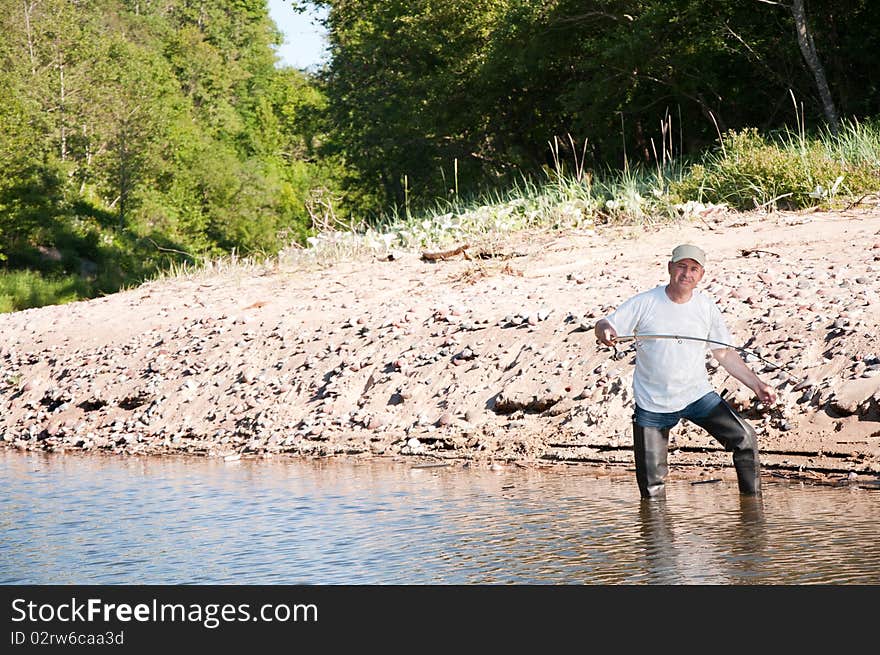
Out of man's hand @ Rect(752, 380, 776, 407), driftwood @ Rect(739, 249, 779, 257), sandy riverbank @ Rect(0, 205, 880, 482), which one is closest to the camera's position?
man's hand @ Rect(752, 380, 776, 407)

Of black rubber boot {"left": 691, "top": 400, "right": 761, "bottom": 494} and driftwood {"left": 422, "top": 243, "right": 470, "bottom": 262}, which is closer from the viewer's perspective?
black rubber boot {"left": 691, "top": 400, "right": 761, "bottom": 494}

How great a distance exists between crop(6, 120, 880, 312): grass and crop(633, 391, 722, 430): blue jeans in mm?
8094

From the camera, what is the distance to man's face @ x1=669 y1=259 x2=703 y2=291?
6.55m

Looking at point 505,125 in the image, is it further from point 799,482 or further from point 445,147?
point 799,482

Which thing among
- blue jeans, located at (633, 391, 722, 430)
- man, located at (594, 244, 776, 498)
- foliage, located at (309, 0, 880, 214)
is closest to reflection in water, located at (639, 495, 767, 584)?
man, located at (594, 244, 776, 498)

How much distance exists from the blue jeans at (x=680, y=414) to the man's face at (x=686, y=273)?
2.16 feet

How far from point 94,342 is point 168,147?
→ 4032cm

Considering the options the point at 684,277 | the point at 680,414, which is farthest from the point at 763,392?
the point at 684,277

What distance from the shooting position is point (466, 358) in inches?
428

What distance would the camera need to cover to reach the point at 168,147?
53.2m

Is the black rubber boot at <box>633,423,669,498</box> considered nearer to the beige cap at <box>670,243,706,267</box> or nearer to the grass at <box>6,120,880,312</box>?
the beige cap at <box>670,243,706,267</box>

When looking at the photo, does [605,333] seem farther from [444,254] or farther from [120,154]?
[120,154]

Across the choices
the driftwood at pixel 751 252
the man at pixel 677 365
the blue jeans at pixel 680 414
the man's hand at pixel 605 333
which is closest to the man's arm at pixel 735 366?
the man at pixel 677 365

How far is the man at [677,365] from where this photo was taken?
261 inches
